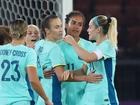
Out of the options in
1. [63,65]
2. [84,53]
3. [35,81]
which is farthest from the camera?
[63,65]

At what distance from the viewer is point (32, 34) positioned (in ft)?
21.8

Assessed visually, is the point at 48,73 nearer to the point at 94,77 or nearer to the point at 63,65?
the point at 63,65

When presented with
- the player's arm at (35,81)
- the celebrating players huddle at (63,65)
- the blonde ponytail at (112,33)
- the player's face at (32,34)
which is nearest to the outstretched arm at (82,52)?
the celebrating players huddle at (63,65)

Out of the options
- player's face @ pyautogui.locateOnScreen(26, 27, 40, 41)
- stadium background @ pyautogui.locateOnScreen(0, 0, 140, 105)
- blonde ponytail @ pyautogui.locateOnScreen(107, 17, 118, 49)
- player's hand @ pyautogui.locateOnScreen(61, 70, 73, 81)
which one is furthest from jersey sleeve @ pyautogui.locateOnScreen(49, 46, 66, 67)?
stadium background @ pyautogui.locateOnScreen(0, 0, 140, 105)

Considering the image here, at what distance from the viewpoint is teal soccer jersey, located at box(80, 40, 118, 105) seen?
558 centimetres

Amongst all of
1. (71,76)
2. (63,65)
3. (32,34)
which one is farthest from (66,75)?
(32,34)

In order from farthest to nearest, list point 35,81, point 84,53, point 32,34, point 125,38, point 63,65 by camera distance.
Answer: point 125,38
point 32,34
point 63,65
point 84,53
point 35,81

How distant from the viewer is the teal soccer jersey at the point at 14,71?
17.6 feet

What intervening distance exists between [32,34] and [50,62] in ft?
2.78

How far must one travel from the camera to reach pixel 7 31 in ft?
19.2

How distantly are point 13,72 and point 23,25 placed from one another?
1.19 ft

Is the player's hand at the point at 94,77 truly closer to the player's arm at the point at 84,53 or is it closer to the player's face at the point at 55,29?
the player's arm at the point at 84,53

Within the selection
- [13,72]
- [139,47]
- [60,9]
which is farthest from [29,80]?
[139,47]

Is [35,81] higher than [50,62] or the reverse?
the reverse
